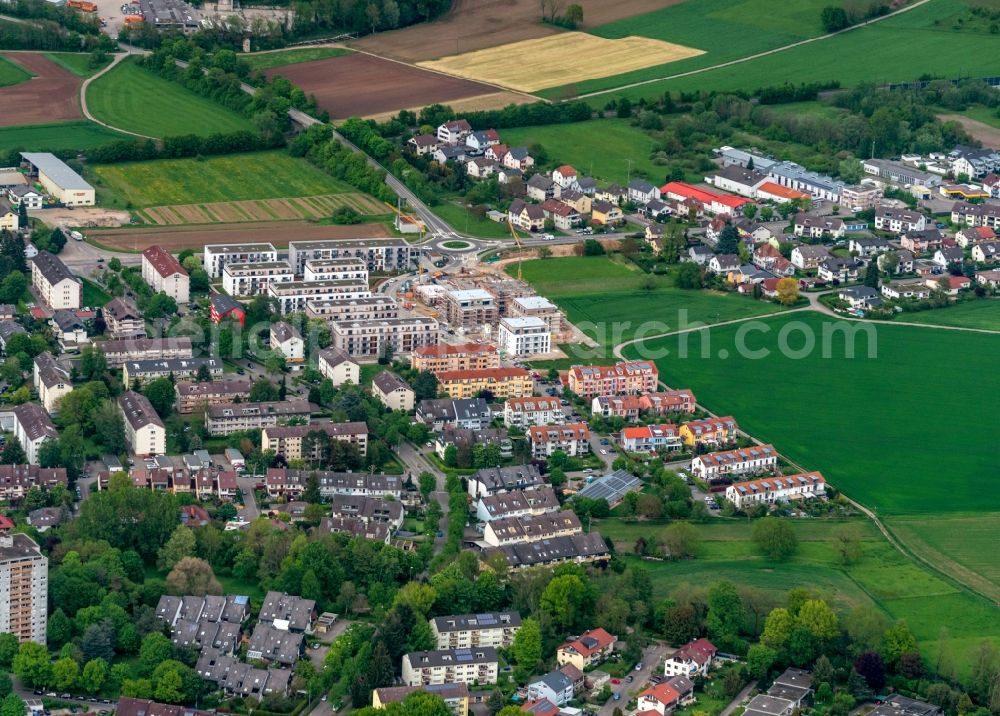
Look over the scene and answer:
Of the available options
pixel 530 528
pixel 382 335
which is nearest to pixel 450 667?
pixel 530 528

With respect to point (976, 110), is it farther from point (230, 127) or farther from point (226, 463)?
point (226, 463)

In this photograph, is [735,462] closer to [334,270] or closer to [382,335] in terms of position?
[382,335]

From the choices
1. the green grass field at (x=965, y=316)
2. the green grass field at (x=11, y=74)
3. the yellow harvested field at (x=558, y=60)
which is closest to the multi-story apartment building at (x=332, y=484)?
the green grass field at (x=965, y=316)

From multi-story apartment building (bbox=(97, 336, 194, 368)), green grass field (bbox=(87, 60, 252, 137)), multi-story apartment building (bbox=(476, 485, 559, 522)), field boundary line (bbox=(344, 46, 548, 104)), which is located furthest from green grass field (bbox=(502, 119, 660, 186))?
multi-story apartment building (bbox=(476, 485, 559, 522))

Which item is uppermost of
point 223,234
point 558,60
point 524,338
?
point 558,60

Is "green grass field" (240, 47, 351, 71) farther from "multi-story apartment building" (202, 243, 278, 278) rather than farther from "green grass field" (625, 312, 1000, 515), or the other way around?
"green grass field" (625, 312, 1000, 515)

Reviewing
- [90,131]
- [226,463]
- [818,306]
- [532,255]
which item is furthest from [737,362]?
[90,131]
